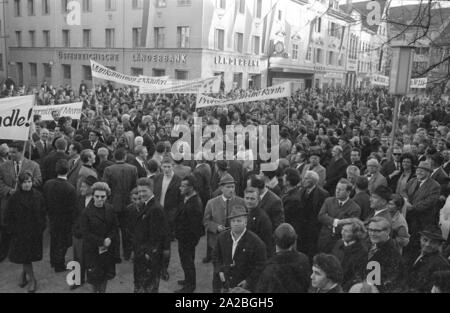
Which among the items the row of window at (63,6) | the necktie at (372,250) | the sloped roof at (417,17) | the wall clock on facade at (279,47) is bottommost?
the necktie at (372,250)

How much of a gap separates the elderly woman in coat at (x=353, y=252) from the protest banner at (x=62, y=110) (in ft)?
26.2

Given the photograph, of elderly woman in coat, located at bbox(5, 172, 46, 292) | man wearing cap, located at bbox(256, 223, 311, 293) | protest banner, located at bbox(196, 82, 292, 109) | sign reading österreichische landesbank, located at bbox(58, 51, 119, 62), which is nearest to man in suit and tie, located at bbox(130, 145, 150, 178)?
elderly woman in coat, located at bbox(5, 172, 46, 292)

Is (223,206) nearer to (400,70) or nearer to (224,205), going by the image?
(224,205)

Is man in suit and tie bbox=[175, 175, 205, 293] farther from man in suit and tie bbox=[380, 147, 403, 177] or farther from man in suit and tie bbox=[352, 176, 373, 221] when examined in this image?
man in suit and tie bbox=[380, 147, 403, 177]

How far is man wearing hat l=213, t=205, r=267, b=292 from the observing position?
4035mm

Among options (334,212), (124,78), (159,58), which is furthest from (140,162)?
(159,58)

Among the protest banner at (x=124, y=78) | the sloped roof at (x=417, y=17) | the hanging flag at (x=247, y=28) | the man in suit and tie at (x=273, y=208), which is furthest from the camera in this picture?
the hanging flag at (x=247, y=28)

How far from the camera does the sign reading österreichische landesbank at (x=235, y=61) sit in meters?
31.6

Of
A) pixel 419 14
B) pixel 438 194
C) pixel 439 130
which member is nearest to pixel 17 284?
pixel 438 194

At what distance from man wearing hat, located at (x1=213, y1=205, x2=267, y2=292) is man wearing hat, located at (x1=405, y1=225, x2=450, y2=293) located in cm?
131

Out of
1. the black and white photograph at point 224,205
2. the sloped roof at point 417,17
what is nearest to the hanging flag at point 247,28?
the black and white photograph at point 224,205

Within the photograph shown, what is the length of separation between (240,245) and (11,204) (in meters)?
3.01

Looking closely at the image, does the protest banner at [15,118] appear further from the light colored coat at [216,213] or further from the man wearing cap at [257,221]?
the man wearing cap at [257,221]

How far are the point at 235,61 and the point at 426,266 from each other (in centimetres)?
3069
